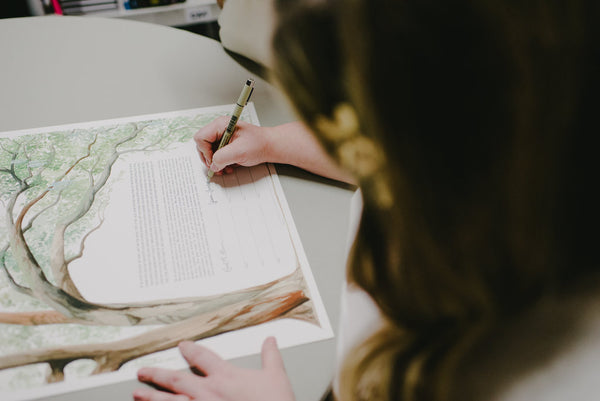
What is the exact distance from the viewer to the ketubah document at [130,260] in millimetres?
426

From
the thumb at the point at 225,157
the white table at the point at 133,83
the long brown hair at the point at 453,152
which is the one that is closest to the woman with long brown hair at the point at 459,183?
the long brown hair at the point at 453,152

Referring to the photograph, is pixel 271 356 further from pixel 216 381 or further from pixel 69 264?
pixel 69 264

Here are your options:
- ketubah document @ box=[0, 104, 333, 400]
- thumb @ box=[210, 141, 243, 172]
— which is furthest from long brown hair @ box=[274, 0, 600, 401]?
thumb @ box=[210, 141, 243, 172]

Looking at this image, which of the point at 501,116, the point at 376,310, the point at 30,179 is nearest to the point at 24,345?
the point at 30,179

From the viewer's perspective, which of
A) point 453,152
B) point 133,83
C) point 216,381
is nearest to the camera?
point 453,152

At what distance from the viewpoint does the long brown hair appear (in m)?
0.27

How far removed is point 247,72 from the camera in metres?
0.76

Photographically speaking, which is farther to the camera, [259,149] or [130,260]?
[259,149]

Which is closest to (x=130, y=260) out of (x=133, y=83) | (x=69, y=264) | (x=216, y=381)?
(x=69, y=264)

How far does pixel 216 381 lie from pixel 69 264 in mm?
215

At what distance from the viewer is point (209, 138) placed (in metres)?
0.60

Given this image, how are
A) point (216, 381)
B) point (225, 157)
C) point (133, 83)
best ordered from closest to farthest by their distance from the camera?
point (216, 381), point (225, 157), point (133, 83)

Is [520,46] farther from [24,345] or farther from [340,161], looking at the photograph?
[24,345]

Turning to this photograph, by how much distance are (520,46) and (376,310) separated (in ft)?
0.85
